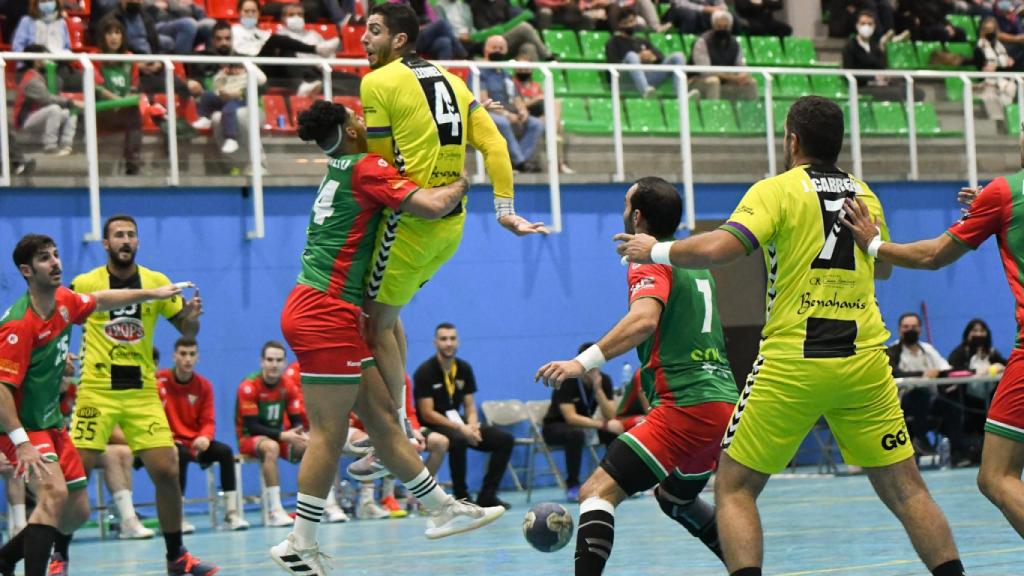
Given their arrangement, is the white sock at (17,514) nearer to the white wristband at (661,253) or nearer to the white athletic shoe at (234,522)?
the white athletic shoe at (234,522)

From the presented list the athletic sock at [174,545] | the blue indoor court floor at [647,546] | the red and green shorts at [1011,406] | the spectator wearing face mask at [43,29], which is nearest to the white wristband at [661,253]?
the red and green shorts at [1011,406]

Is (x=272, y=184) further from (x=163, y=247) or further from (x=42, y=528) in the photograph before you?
(x=42, y=528)

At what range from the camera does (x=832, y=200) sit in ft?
20.7

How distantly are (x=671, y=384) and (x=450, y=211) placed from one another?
4.87 feet

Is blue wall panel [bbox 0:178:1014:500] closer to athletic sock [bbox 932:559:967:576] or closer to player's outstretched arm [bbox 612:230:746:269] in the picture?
player's outstretched arm [bbox 612:230:746:269]

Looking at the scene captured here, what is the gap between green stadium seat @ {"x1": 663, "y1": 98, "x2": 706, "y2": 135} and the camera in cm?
1845

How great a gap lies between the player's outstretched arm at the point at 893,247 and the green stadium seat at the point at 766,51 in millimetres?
14948

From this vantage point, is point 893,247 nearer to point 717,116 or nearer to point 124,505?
point 124,505

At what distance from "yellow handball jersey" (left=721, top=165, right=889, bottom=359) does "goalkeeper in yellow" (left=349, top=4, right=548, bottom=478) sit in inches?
67.5

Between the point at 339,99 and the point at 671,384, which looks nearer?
the point at 671,384

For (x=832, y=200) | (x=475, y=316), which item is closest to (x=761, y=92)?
(x=475, y=316)

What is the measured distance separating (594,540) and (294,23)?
12.3m

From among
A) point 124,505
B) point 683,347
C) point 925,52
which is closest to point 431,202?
point 683,347

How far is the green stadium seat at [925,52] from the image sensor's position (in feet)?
75.5
